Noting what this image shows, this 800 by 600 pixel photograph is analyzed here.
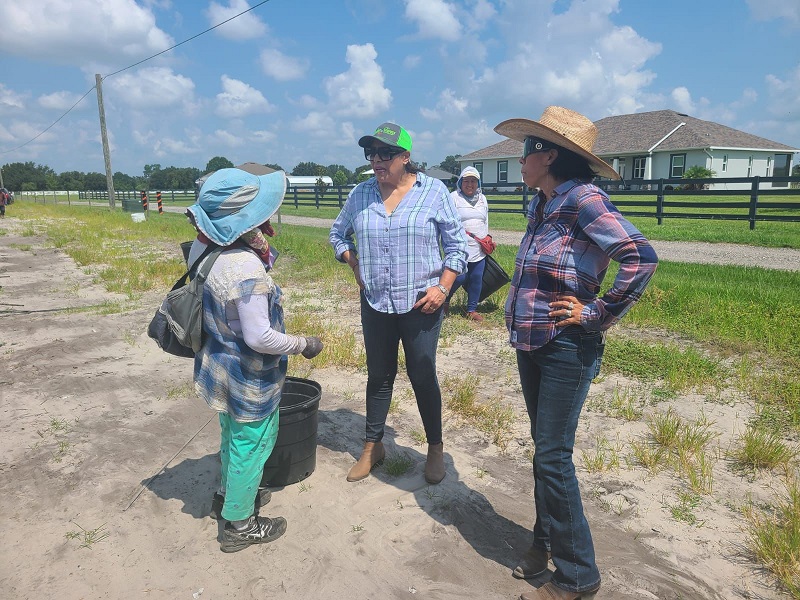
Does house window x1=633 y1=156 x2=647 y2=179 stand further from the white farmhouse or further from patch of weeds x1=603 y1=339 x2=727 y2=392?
patch of weeds x1=603 y1=339 x2=727 y2=392

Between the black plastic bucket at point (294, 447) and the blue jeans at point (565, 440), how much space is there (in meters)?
1.53

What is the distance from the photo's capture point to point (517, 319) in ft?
8.22

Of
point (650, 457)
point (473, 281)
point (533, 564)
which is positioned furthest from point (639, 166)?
point (533, 564)

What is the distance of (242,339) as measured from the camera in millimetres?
2787

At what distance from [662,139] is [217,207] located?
129ft

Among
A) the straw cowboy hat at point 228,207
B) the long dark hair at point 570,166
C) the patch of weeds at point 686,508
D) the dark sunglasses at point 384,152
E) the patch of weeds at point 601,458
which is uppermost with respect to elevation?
the dark sunglasses at point 384,152

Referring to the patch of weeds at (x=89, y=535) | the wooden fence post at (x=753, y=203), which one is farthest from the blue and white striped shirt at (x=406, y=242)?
the wooden fence post at (x=753, y=203)

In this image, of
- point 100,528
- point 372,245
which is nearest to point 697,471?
point 372,245

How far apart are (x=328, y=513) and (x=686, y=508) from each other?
6.50ft

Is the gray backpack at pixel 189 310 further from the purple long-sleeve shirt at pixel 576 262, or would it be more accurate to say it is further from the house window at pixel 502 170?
the house window at pixel 502 170

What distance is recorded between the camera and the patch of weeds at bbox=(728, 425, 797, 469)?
357cm

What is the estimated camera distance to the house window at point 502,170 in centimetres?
4350

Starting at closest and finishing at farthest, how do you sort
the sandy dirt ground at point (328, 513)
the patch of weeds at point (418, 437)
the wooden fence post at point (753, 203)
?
the sandy dirt ground at point (328, 513) → the patch of weeds at point (418, 437) → the wooden fence post at point (753, 203)

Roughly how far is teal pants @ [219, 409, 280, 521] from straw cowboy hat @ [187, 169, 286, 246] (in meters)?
0.93
